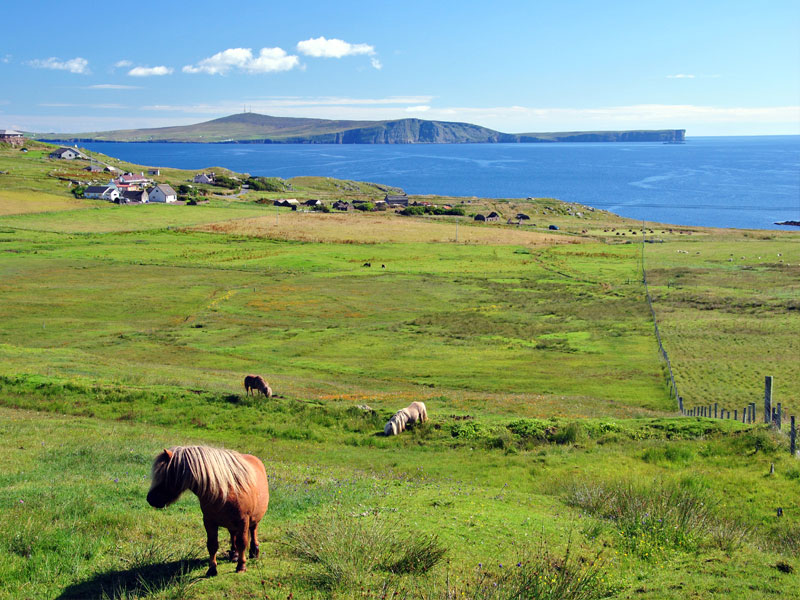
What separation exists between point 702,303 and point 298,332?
3823 cm

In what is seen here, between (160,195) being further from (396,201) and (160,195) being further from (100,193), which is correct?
(396,201)

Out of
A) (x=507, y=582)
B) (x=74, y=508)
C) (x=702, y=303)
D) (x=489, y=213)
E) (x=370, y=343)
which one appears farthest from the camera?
(x=489, y=213)

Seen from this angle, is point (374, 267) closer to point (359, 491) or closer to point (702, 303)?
point (702, 303)

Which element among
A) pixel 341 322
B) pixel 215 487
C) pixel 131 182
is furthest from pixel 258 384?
pixel 131 182

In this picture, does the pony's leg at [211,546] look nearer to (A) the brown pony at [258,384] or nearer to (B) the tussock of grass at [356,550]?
(B) the tussock of grass at [356,550]

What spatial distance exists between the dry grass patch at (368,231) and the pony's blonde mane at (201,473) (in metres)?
93.3

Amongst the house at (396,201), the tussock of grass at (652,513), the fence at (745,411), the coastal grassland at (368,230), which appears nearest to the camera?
the tussock of grass at (652,513)

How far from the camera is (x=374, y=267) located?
3221 inches

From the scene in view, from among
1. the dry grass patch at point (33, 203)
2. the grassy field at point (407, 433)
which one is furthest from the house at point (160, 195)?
the grassy field at point (407, 433)

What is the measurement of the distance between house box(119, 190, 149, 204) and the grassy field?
193ft

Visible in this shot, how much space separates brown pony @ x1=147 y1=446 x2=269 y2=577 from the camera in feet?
30.1

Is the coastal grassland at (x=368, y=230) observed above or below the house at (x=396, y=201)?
below

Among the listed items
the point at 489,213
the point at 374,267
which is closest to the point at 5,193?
the point at 374,267

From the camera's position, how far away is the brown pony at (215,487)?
30.1ft
